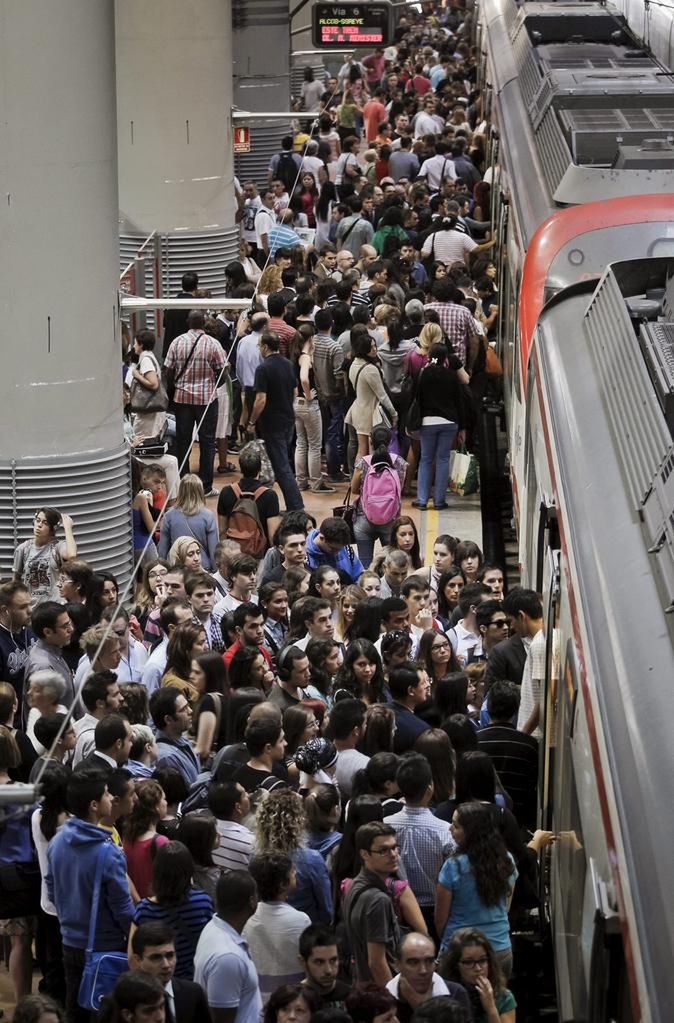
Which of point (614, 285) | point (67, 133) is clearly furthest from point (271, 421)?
point (614, 285)

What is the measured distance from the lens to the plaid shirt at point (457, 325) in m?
15.5

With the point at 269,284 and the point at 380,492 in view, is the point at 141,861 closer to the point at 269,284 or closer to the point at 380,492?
the point at 380,492

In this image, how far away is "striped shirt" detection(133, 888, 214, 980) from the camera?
624cm

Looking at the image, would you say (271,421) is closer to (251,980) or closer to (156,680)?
(156,680)

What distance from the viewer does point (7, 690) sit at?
7766mm

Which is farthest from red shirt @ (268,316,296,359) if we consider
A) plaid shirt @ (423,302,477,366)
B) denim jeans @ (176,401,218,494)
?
plaid shirt @ (423,302,477,366)

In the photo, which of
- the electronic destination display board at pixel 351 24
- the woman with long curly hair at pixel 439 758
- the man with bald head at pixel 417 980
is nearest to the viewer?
the man with bald head at pixel 417 980

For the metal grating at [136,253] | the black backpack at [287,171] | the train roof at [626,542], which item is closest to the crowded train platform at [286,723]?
the train roof at [626,542]

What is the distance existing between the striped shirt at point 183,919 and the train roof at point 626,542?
62.0 inches

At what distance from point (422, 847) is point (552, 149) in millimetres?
6667

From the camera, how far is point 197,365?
14.5 meters

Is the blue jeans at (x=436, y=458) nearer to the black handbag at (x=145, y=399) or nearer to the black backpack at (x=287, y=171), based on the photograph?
the black handbag at (x=145, y=399)

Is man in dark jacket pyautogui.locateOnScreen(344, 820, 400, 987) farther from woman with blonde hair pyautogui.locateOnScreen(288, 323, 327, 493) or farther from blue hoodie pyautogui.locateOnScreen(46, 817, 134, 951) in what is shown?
woman with blonde hair pyautogui.locateOnScreen(288, 323, 327, 493)

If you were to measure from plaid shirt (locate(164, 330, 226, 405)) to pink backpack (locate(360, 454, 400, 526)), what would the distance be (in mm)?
2358
